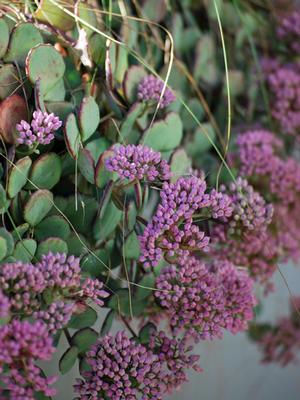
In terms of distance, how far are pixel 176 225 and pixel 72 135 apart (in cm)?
13

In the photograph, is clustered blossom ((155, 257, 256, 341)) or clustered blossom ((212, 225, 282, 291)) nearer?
clustered blossom ((155, 257, 256, 341))

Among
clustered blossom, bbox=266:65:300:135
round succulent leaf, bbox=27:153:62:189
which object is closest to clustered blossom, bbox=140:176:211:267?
round succulent leaf, bbox=27:153:62:189


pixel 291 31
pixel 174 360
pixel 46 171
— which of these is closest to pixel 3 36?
pixel 46 171

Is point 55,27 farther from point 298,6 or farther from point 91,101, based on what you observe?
point 298,6

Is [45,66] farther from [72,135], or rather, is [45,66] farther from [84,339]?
[84,339]

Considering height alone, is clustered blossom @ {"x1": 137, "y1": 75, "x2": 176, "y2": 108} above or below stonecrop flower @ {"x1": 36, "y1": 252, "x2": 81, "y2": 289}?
above

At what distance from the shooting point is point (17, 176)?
Result: 23.4 inches

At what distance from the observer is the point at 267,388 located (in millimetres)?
1096

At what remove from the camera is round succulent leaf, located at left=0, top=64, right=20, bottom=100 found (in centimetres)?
63

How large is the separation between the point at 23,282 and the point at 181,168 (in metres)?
0.24

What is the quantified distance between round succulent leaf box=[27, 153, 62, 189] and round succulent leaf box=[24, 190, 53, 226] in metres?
0.02

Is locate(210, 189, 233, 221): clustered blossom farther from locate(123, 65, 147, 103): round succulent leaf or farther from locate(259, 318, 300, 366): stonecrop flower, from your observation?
locate(259, 318, 300, 366): stonecrop flower

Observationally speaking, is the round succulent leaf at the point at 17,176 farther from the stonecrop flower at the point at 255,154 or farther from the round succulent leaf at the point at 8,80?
the stonecrop flower at the point at 255,154

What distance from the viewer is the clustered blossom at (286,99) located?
0.91m
